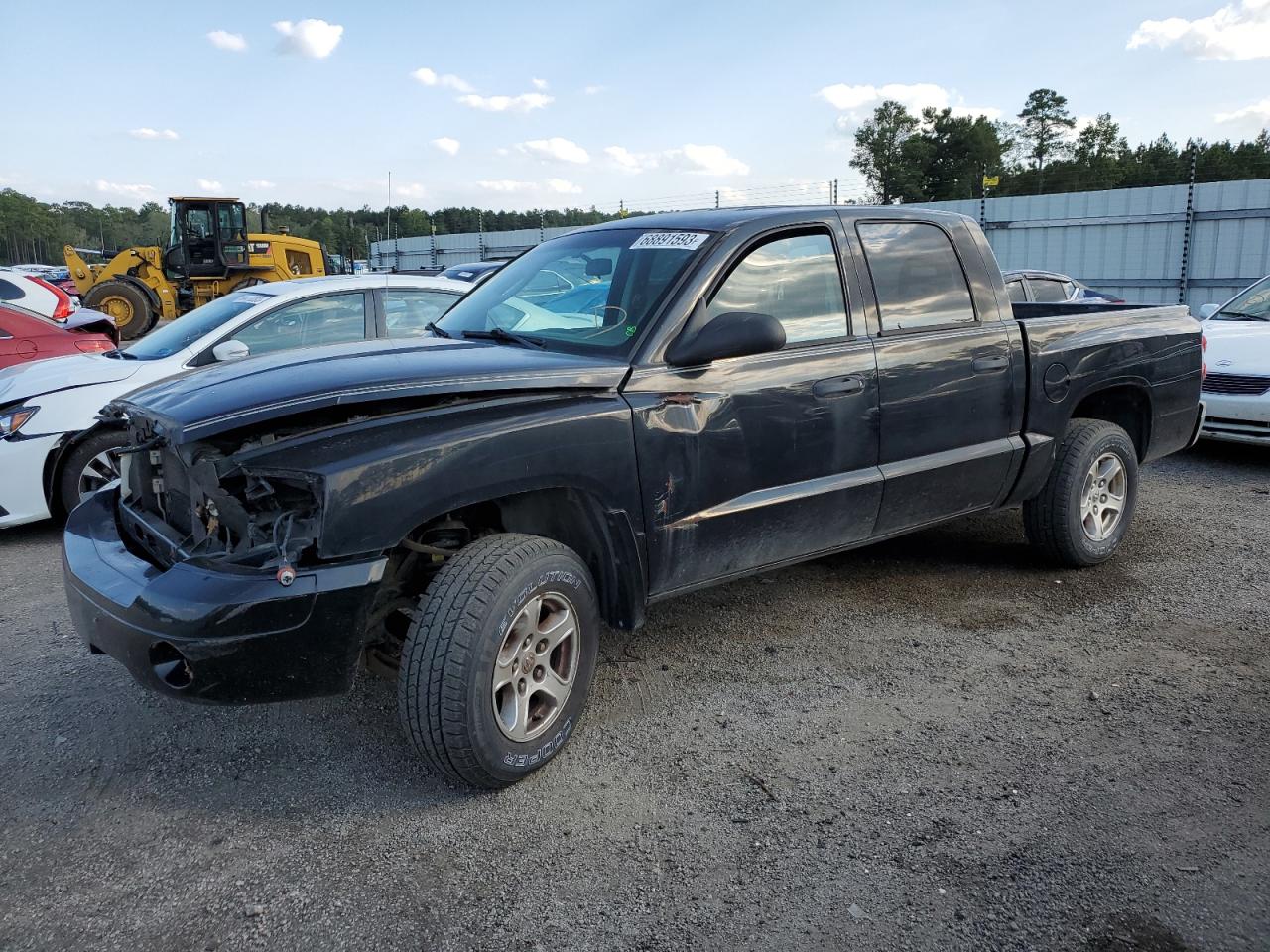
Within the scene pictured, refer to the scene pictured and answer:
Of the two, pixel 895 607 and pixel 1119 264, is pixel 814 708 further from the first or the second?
pixel 1119 264

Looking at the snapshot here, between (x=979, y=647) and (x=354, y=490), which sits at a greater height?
(x=354, y=490)

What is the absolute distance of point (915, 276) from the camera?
168 inches

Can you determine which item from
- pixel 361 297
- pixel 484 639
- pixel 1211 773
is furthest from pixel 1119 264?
pixel 484 639

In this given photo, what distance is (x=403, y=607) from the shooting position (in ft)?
10.4

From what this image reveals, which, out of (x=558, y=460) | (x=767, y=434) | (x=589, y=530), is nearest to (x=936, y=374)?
(x=767, y=434)

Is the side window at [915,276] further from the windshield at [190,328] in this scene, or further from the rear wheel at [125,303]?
the rear wheel at [125,303]

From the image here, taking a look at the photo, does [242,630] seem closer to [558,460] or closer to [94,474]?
[558,460]

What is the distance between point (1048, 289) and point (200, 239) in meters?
17.5

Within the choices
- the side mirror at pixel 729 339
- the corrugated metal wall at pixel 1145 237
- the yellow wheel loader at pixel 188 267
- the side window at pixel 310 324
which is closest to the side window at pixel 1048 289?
the corrugated metal wall at pixel 1145 237

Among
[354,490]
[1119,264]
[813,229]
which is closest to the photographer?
[354,490]

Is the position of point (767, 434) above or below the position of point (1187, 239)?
below

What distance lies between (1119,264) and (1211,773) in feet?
58.5

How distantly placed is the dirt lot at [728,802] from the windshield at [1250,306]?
5298 millimetres

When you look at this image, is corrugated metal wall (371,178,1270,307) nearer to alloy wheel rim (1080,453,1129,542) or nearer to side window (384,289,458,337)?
side window (384,289,458,337)
